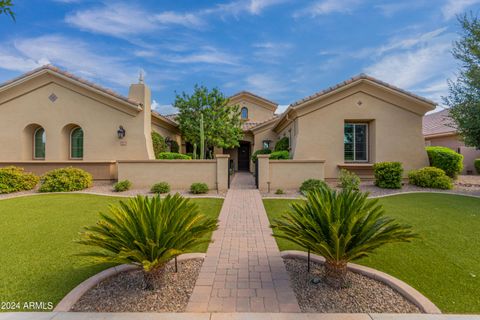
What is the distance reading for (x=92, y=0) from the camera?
342 inches

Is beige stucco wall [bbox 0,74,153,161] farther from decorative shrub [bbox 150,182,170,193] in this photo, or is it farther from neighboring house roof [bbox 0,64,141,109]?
decorative shrub [bbox 150,182,170,193]

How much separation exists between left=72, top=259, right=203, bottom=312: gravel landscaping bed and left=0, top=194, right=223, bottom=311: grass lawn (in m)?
0.44

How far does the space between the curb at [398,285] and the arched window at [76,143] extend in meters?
14.1

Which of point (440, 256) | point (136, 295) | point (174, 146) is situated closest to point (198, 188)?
point (136, 295)

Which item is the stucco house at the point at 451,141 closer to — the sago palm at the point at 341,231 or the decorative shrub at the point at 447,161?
the decorative shrub at the point at 447,161

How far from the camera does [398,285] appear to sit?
326 centimetres

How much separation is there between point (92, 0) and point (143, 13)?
1828 millimetres

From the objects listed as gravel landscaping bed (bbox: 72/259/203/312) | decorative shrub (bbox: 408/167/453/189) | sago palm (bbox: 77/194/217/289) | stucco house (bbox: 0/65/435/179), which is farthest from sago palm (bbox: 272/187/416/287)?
decorative shrub (bbox: 408/167/453/189)

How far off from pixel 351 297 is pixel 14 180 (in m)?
14.4

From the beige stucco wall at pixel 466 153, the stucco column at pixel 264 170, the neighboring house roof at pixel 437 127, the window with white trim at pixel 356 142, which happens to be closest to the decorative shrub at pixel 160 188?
the stucco column at pixel 264 170

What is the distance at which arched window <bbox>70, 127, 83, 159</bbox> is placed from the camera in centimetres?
1352

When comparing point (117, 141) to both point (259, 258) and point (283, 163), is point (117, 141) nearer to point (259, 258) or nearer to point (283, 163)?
point (283, 163)

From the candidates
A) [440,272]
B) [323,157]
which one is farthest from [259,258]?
[323,157]

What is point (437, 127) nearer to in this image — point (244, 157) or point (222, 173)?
point (244, 157)
